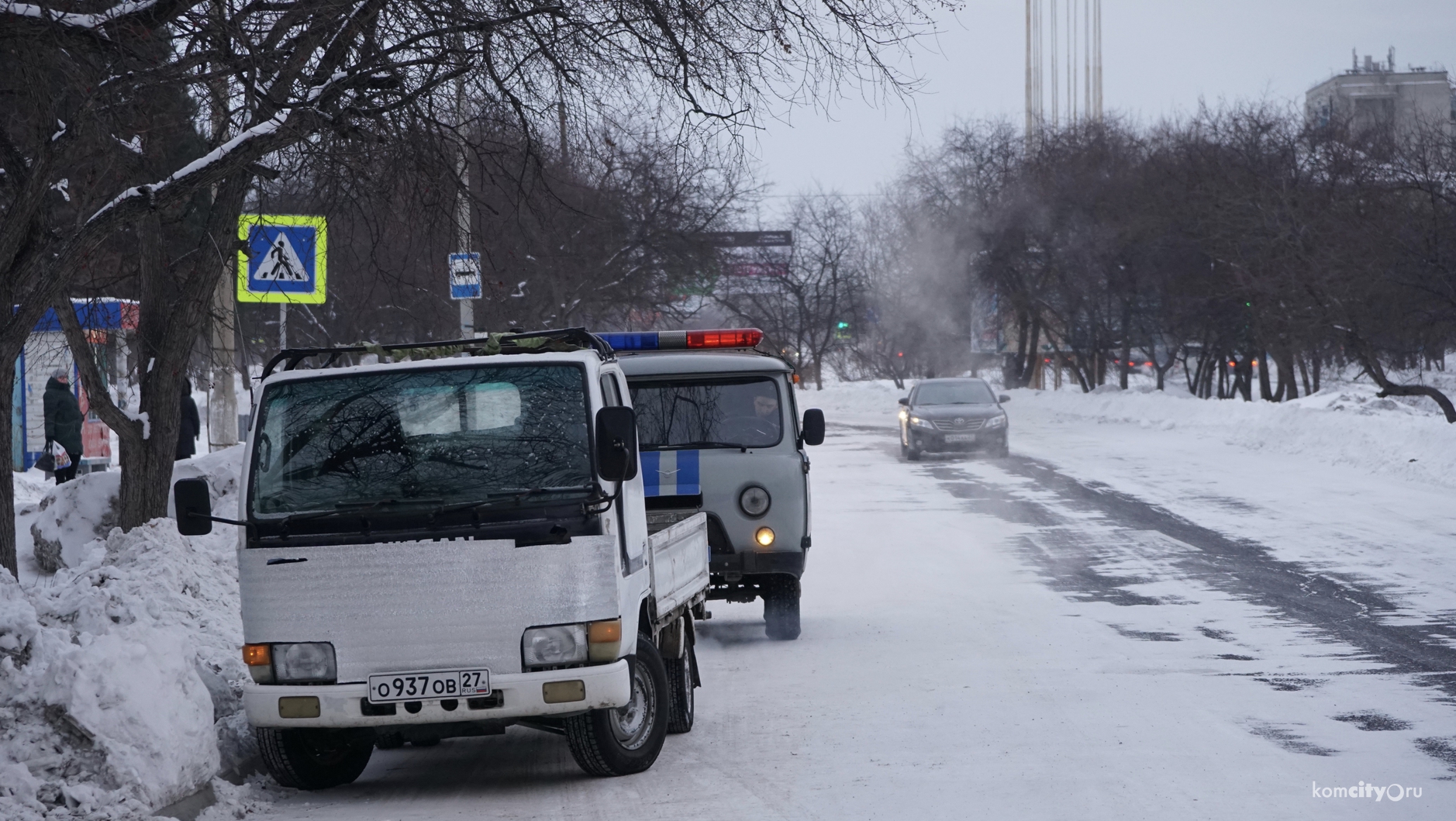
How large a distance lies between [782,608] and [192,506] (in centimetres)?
511

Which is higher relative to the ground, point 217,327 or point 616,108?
point 616,108

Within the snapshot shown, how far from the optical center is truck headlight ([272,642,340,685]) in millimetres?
6172

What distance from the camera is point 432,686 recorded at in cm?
606

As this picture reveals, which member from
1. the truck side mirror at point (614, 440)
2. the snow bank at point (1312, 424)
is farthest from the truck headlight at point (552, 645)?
the snow bank at point (1312, 424)

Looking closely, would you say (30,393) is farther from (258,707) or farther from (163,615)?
(258,707)

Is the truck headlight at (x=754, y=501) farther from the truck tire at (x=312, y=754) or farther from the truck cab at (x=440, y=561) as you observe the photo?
the truck tire at (x=312, y=754)

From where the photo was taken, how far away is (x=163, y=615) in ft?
27.0

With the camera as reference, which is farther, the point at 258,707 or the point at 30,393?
the point at 30,393

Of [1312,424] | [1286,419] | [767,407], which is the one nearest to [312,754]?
[767,407]

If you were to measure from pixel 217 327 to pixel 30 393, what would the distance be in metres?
8.55

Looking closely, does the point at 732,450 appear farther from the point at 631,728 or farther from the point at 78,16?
the point at 78,16

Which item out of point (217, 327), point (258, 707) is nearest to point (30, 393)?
point (217, 327)

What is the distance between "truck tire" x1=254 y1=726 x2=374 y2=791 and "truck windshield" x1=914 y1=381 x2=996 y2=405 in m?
23.0

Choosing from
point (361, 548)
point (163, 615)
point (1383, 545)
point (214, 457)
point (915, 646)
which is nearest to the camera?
point (361, 548)
